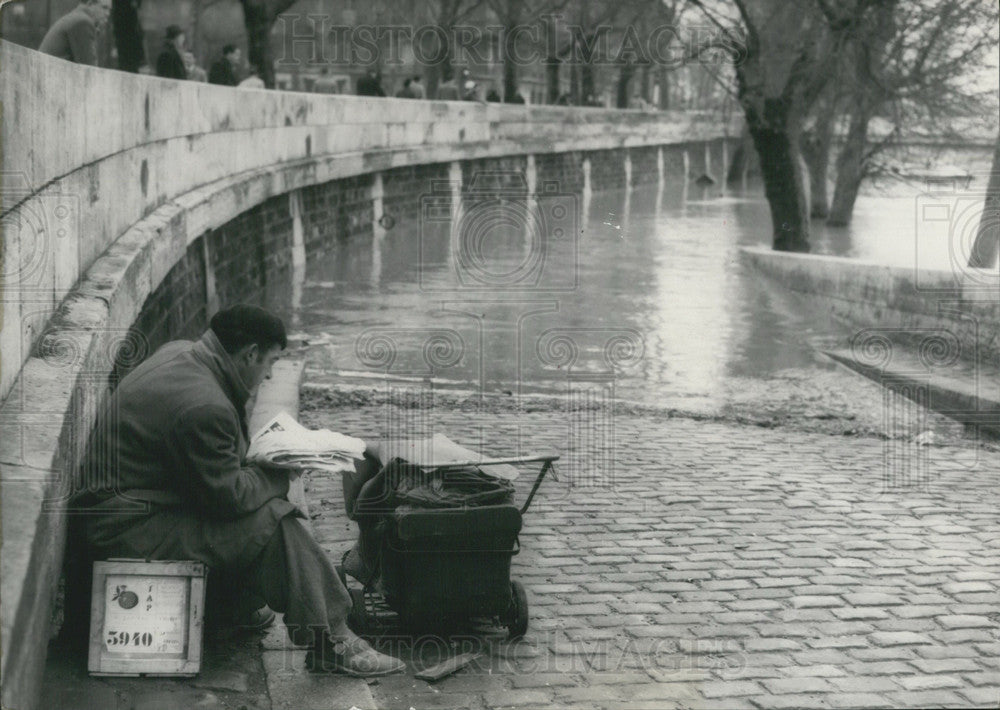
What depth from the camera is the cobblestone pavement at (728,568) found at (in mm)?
4680

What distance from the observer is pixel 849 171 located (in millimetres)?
30031

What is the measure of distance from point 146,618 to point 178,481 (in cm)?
43

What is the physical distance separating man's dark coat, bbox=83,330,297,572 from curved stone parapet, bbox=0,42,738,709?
0.15 m

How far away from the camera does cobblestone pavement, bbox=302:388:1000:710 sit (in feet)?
15.4

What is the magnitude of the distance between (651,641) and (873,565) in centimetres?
153

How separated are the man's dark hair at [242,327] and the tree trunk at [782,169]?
15.4m

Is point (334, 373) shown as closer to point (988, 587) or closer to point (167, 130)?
point (167, 130)

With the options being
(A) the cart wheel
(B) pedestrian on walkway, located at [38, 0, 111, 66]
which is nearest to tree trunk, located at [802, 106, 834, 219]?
(B) pedestrian on walkway, located at [38, 0, 111, 66]

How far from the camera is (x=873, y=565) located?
243 inches

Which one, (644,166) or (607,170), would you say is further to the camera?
(644,166)

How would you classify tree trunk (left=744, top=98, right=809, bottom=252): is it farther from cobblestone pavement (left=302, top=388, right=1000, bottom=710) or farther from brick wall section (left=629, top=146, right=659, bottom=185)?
brick wall section (left=629, top=146, right=659, bottom=185)

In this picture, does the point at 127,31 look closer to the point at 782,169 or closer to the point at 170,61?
the point at 170,61

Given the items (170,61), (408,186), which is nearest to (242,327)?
(170,61)

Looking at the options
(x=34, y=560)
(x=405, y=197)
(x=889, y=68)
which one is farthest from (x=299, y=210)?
(x=34, y=560)
